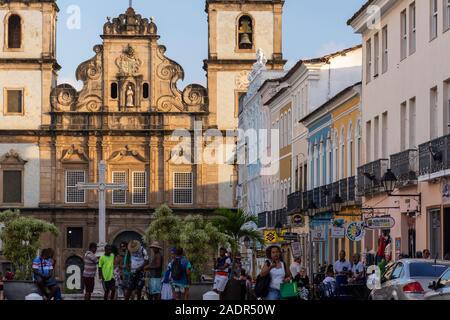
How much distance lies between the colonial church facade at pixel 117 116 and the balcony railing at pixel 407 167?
50410 mm

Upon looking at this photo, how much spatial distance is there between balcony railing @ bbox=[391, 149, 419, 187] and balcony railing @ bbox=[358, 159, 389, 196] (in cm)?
222

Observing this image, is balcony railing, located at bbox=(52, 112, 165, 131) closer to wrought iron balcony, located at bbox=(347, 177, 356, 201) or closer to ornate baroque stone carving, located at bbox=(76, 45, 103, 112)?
ornate baroque stone carving, located at bbox=(76, 45, 103, 112)

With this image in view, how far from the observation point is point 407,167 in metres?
37.4

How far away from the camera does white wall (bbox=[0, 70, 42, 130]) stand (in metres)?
88.5

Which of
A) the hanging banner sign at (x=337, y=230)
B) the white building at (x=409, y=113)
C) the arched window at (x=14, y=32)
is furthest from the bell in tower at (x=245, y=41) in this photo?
the hanging banner sign at (x=337, y=230)

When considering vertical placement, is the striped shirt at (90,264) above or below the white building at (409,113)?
below

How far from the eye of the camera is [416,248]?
37688mm

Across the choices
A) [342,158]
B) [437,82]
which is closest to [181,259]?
[437,82]

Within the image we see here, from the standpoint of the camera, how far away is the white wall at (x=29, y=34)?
88938 mm

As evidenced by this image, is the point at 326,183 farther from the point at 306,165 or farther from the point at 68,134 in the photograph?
the point at 68,134

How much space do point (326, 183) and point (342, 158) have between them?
3899 millimetres

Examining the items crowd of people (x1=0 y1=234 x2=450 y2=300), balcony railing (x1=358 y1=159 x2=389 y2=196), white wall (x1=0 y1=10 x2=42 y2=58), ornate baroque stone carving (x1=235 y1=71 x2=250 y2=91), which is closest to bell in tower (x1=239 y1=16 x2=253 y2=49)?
ornate baroque stone carving (x1=235 y1=71 x2=250 y2=91)

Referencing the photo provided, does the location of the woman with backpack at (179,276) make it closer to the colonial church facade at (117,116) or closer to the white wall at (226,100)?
the colonial church facade at (117,116)

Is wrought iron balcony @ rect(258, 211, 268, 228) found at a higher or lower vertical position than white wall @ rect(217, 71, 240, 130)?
lower
